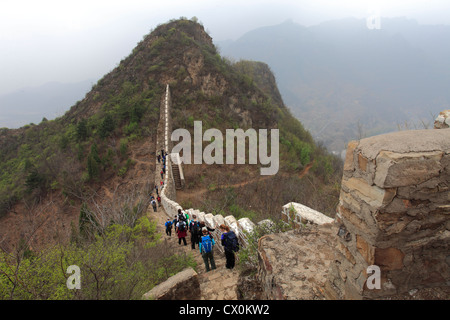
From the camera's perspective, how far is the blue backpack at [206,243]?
564 centimetres

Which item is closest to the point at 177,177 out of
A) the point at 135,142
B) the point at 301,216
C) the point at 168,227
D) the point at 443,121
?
the point at 135,142

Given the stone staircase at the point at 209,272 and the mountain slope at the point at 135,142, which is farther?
the mountain slope at the point at 135,142

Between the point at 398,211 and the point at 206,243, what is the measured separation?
4240 mm

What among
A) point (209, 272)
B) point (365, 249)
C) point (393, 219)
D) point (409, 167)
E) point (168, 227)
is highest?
point (409, 167)

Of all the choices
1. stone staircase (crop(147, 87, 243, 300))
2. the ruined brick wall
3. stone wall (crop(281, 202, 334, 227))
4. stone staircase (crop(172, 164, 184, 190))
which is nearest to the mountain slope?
stone staircase (crop(172, 164, 184, 190))

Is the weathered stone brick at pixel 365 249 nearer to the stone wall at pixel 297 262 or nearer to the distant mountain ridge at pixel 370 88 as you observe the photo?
the stone wall at pixel 297 262

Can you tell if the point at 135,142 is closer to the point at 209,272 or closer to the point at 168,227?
the point at 168,227

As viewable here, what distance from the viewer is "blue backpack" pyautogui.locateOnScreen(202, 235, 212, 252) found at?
5.64 meters

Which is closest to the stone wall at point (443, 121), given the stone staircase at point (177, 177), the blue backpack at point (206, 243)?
the blue backpack at point (206, 243)

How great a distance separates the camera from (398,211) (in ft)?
7.50

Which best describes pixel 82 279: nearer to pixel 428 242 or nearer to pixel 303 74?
pixel 428 242

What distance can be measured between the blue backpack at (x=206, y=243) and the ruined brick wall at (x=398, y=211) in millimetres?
3371
